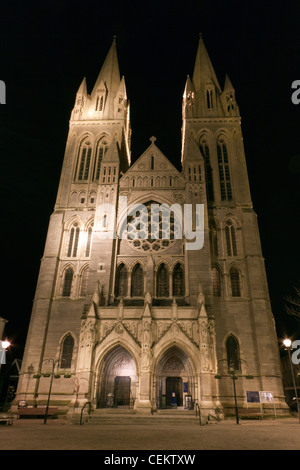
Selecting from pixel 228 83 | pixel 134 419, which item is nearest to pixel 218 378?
pixel 134 419

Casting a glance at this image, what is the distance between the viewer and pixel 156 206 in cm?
3136

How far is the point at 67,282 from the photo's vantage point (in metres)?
29.2

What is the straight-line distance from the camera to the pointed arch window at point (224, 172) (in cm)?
3281

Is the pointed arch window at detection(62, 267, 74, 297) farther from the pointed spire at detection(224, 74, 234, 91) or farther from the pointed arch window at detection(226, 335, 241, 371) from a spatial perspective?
the pointed spire at detection(224, 74, 234, 91)

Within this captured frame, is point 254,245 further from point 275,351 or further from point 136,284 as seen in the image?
point 136,284

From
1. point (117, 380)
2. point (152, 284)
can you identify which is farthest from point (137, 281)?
point (117, 380)

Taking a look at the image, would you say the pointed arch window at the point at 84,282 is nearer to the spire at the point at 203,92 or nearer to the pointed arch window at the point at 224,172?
the pointed arch window at the point at 224,172

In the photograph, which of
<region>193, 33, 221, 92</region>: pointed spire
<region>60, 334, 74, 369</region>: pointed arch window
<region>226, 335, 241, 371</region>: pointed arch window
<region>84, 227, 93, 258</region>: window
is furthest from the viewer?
<region>193, 33, 221, 92</region>: pointed spire

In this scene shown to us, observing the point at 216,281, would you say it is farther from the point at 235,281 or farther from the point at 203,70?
the point at 203,70

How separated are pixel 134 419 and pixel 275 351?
13037mm

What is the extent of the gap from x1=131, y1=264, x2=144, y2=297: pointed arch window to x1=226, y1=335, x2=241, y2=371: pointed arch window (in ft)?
26.2

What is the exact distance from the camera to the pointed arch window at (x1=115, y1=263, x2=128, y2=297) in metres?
28.0

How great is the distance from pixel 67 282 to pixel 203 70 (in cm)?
3195

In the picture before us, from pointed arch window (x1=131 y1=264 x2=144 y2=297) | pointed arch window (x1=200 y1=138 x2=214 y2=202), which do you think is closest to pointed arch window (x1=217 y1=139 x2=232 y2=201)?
pointed arch window (x1=200 y1=138 x2=214 y2=202)
